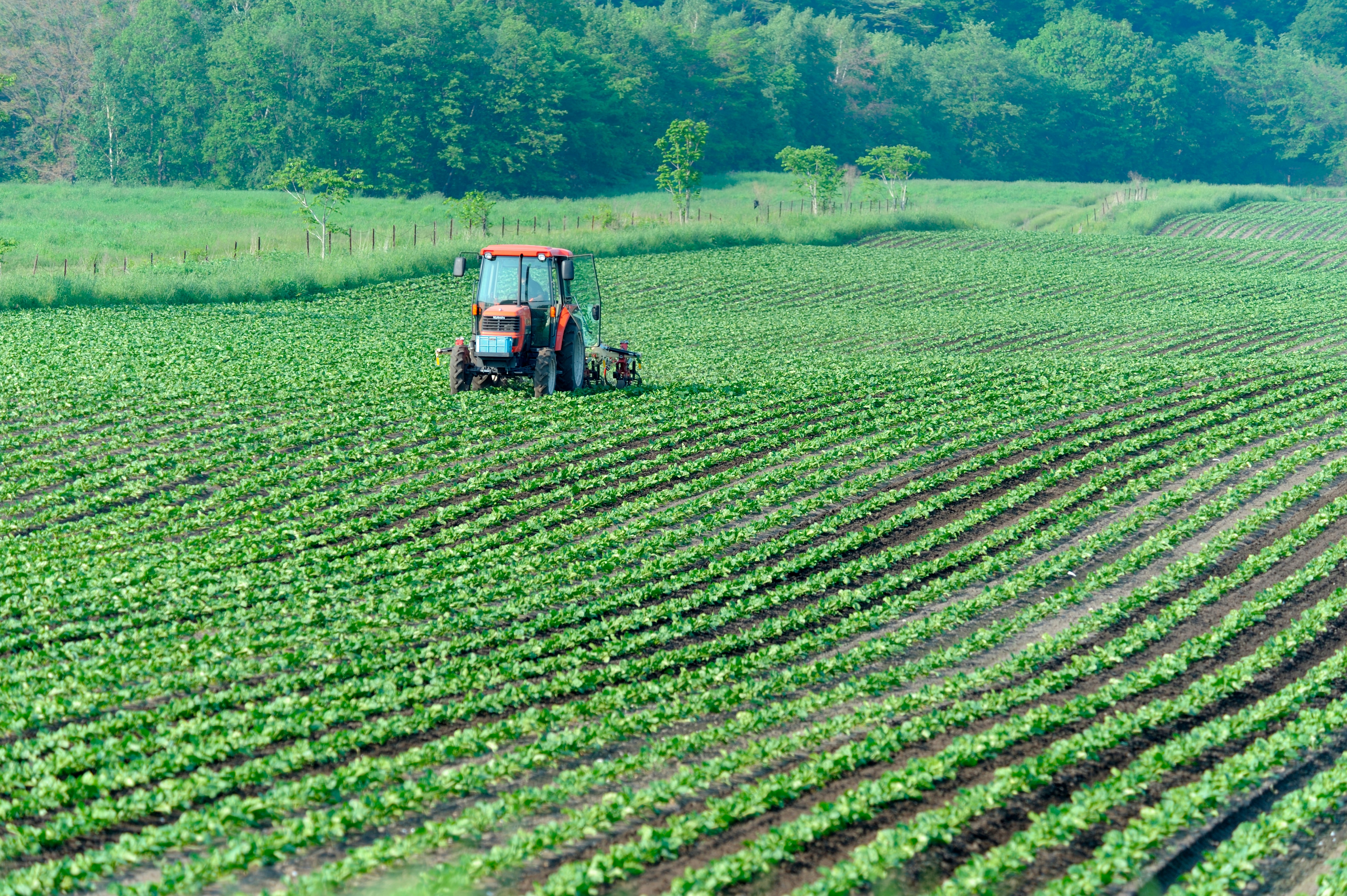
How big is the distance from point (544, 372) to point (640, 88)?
88.5 m

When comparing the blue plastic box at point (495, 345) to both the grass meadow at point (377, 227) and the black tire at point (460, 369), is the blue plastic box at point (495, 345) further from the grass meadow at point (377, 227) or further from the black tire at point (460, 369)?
the grass meadow at point (377, 227)

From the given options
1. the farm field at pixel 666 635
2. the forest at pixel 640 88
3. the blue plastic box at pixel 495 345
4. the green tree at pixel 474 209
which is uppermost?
the forest at pixel 640 88

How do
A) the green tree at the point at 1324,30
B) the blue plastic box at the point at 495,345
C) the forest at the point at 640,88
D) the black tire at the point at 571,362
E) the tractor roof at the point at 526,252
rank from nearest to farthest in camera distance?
the blue plastic box at the point at 495,345, the tractor roof at the point at 526,252, the black tire at the point at 571,362, the forest at the point at 640,88, the green tree at the point at 1324,30

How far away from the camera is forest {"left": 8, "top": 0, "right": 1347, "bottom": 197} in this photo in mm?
83875

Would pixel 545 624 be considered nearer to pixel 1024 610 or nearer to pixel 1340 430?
pixel 1024 610

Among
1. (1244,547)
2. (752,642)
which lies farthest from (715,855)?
(1244,547)

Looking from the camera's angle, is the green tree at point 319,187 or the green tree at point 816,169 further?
the green tree at point 816,169

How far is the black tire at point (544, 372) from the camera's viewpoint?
2098 centimetres

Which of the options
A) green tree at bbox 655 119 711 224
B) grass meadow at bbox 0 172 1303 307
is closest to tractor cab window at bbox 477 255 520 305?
grass meadow at bbox 0 172 1303 307

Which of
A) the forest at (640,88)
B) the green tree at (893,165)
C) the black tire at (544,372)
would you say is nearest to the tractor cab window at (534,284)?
the black tire at (544,372)

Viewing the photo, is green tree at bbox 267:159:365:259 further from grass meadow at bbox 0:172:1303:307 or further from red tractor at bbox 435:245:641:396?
red tractor at bbox 435:245:641:396

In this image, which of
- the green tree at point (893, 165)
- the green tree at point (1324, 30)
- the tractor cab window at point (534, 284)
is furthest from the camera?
the green tree at point (1324, 30)

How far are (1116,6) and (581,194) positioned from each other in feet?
296

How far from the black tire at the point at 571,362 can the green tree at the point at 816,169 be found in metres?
53.3
